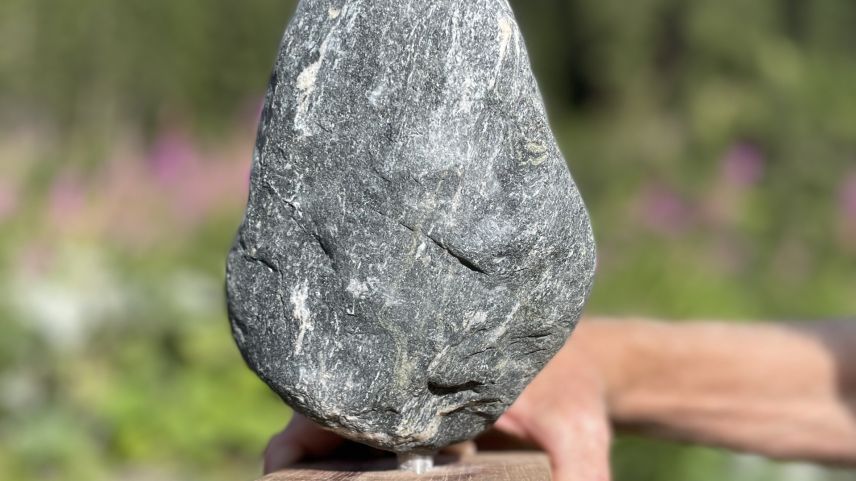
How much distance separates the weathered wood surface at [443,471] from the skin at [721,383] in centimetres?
24

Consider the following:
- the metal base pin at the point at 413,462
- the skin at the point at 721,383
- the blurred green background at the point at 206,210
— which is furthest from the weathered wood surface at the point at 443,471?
the blurred green background at the point at 206,210

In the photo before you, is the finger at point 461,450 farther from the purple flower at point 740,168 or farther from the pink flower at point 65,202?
the purple flower at point 740,168

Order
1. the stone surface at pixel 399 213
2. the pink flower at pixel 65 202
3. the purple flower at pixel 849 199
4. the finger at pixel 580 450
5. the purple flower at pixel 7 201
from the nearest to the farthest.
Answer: the stone surface at pixel 399 213, the finger at pixel 580 450, the pink flower at pixel 65 202, the purple flower at pixel 7 201, the purple flower at pixel 849 199

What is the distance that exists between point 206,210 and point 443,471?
425 cm

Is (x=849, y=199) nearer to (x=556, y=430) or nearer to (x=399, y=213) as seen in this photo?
(x=556, y=430)

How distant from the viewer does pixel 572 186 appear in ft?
5.60

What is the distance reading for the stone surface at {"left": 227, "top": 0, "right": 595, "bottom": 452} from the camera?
160 centimetres

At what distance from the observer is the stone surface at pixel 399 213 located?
5.24ft

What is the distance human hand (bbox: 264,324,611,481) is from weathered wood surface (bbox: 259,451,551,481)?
6 centimetres

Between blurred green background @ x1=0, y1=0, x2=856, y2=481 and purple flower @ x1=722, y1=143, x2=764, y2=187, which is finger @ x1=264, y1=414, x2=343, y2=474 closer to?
blurred green background @ x1=0, y1=0, x2=856, y2=481

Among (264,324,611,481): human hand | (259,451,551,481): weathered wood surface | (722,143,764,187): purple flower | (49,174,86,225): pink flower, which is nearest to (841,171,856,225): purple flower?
(722,143,764,187): purple flower

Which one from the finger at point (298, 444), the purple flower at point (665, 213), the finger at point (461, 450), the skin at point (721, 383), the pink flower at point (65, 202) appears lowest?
the skin at point (721, 383)

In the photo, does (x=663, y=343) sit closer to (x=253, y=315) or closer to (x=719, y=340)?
(x=719, y=340)

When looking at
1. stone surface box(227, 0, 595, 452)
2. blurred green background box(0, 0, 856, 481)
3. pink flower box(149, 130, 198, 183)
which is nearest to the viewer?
stone surface box(227, 0, 595, 452)
